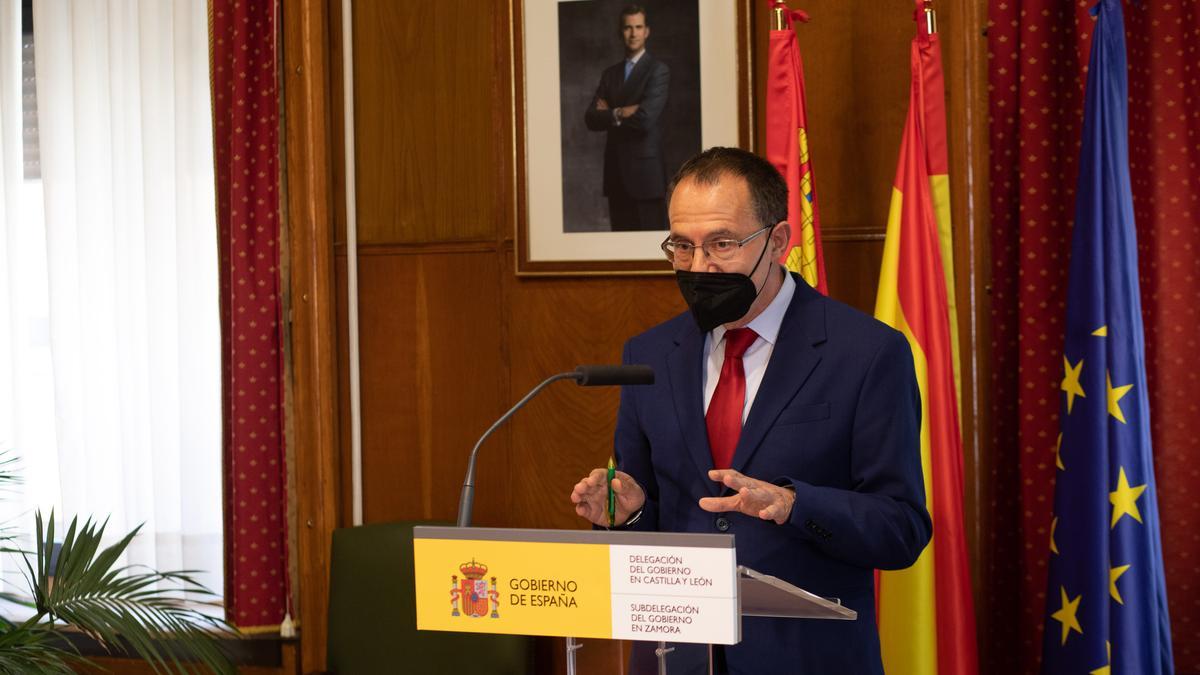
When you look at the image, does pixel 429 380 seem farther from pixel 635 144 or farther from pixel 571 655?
pixel 571 655

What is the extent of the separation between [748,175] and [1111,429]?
1389 millimetres

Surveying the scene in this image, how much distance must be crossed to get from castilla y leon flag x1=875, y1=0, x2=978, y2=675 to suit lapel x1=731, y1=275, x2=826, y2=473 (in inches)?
43.3

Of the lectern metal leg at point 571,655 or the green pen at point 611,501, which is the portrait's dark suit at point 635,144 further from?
the lectern metal leg at point 571,655

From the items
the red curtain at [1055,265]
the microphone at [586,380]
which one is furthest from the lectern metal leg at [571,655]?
the red curtain at [1055,265]

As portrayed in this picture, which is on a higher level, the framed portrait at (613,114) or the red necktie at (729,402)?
the framed portrait at (613,114)

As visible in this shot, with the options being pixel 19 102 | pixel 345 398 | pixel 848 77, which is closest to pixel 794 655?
pixel 848 77

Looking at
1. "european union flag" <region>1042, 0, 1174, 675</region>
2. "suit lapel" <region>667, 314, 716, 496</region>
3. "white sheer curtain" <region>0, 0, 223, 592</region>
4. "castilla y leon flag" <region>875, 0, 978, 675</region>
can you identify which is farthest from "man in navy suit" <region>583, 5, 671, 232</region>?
"suit lapel" <region>667, 314, 716, 496</region>

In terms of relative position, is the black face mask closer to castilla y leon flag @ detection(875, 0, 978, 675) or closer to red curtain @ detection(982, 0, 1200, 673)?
castilla y leon flag @ detection(875, 0, 978, 675)

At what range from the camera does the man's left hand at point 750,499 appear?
64.2 inches

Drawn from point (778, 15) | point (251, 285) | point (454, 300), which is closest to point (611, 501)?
point (778, 15)

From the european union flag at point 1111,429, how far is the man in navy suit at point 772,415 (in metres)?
1.10

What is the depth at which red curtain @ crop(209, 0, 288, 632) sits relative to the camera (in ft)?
13.0

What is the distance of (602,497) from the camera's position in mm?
1792

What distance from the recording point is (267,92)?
394 centimetres
